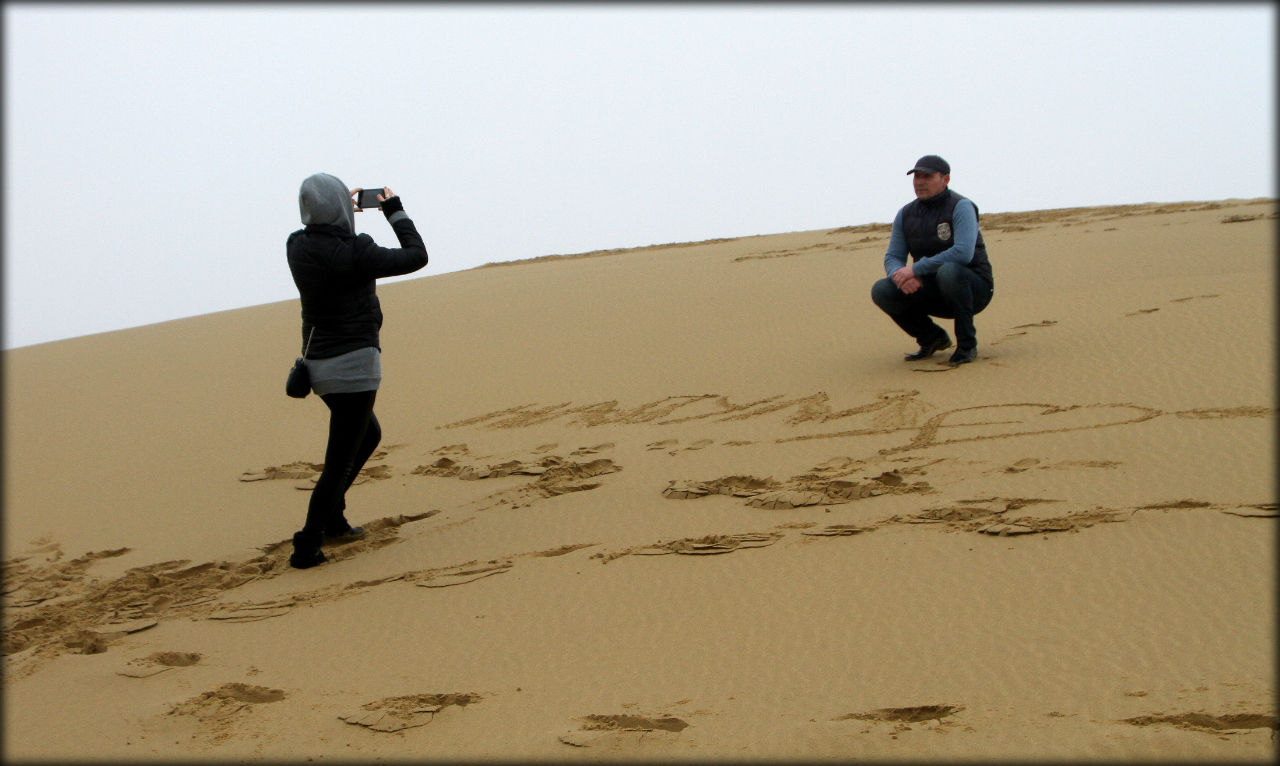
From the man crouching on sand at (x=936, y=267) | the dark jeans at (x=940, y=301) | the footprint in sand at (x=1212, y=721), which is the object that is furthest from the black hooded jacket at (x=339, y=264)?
the dark jeans at (x=940, y=301)

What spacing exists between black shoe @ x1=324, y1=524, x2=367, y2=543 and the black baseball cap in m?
3.84

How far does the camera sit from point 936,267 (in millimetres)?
6098

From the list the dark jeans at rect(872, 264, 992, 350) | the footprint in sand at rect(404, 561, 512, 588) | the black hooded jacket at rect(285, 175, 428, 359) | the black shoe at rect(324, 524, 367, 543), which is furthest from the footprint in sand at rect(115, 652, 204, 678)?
the dark jeans at rect(872, 264, 992, 350)

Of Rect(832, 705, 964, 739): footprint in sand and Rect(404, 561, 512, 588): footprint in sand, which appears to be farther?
Rect(404, 561, 512, 588): footprint in sand

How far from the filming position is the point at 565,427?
6.32m

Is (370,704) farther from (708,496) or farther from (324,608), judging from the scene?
(708,496)

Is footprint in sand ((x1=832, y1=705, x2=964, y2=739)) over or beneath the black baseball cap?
beneath

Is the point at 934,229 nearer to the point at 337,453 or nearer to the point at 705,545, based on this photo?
Result: the point at 705,545

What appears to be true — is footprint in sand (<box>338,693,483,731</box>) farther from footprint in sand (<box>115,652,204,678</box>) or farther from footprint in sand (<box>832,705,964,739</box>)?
footprint in sand (<box>832,705,964,739</box>)

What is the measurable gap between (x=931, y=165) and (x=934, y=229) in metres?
0.43

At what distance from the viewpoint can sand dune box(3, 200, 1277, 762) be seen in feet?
8.49

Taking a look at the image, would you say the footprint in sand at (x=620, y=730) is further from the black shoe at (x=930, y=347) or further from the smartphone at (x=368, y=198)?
the black shoe at (x=930, y=347)

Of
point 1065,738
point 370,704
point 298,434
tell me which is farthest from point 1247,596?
point 298,434

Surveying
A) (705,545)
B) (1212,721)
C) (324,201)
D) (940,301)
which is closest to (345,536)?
(324,201)
